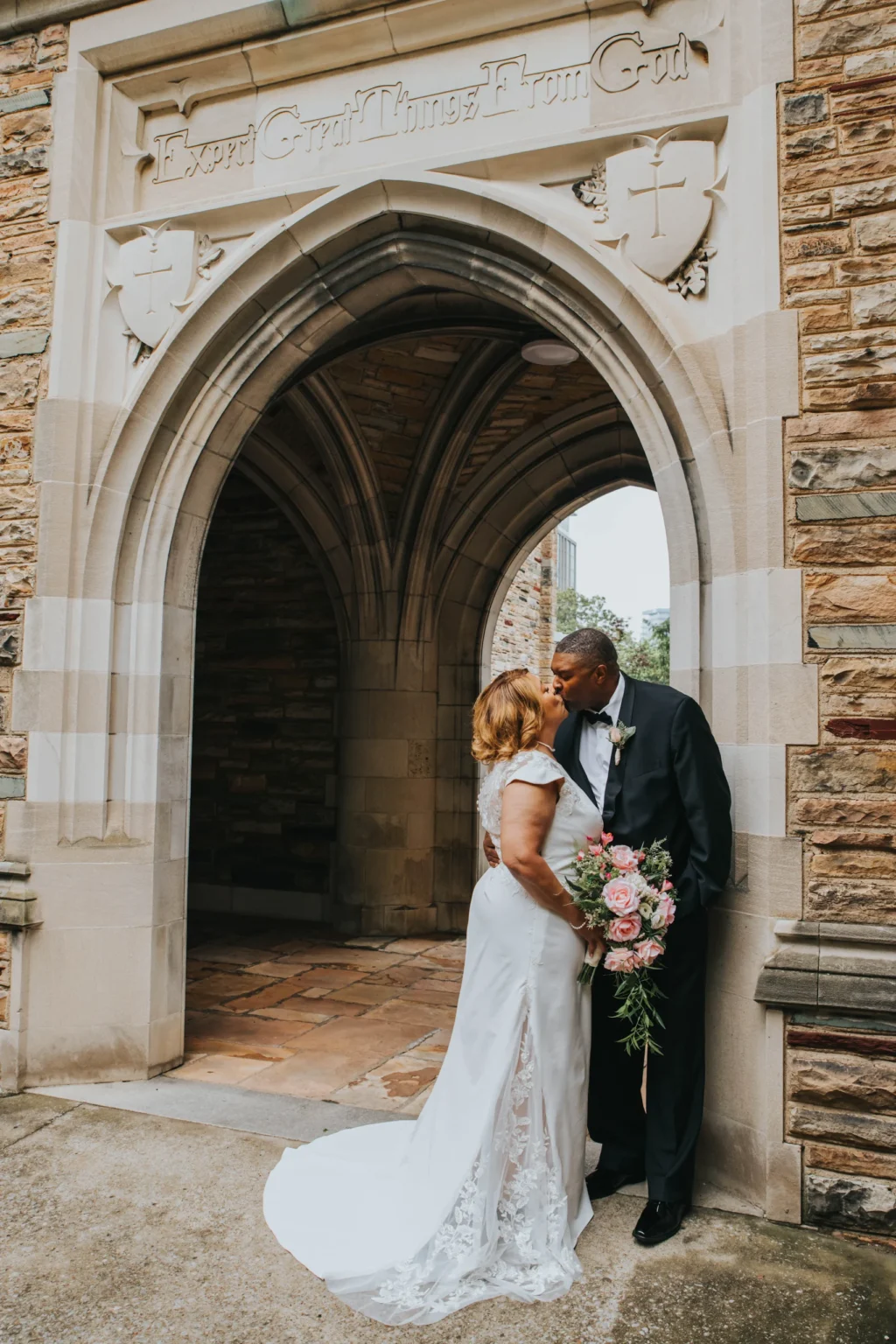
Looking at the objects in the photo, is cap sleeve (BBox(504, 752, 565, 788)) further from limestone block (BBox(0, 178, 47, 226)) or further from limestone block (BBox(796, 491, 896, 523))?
limestone block (BBox(0, 178, 47, 226))

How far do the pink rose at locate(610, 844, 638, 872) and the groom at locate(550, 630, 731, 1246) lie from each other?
200 mm

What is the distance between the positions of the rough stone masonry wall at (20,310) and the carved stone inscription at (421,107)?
1.75 ft

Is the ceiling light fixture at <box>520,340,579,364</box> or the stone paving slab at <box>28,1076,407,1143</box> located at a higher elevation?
the ceiling light fixture at <box>520,340,579,364</box>

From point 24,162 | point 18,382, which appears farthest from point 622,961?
point 24,162

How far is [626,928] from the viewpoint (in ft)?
9.30

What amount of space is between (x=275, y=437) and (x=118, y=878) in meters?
3.89

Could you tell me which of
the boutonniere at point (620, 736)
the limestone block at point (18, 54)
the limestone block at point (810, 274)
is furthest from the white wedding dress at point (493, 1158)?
the limestone block at point (18, 54)

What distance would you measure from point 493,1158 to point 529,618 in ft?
33.7

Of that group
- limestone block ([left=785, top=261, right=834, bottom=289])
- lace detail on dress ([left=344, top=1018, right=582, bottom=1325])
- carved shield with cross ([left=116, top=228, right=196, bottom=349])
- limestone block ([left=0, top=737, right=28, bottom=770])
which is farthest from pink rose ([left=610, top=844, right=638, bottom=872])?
Answer: carved shield with cross ([left=116, top=228, right=196, bottom=349])

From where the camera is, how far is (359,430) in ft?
22.8

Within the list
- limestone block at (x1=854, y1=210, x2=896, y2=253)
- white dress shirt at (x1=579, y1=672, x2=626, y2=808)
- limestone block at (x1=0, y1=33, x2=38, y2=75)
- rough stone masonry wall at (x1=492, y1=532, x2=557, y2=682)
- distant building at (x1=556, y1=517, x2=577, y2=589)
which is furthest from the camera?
distant building at (x1=556, y1=517, x2=577, y2=589)

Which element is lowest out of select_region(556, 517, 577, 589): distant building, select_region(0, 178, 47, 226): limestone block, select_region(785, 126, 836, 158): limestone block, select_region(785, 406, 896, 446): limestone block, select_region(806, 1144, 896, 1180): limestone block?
select_region(806, 1144, 896, 1180): limestone block

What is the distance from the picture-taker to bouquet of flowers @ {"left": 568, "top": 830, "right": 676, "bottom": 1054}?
2.84 m

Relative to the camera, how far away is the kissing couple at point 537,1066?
8.69ft
